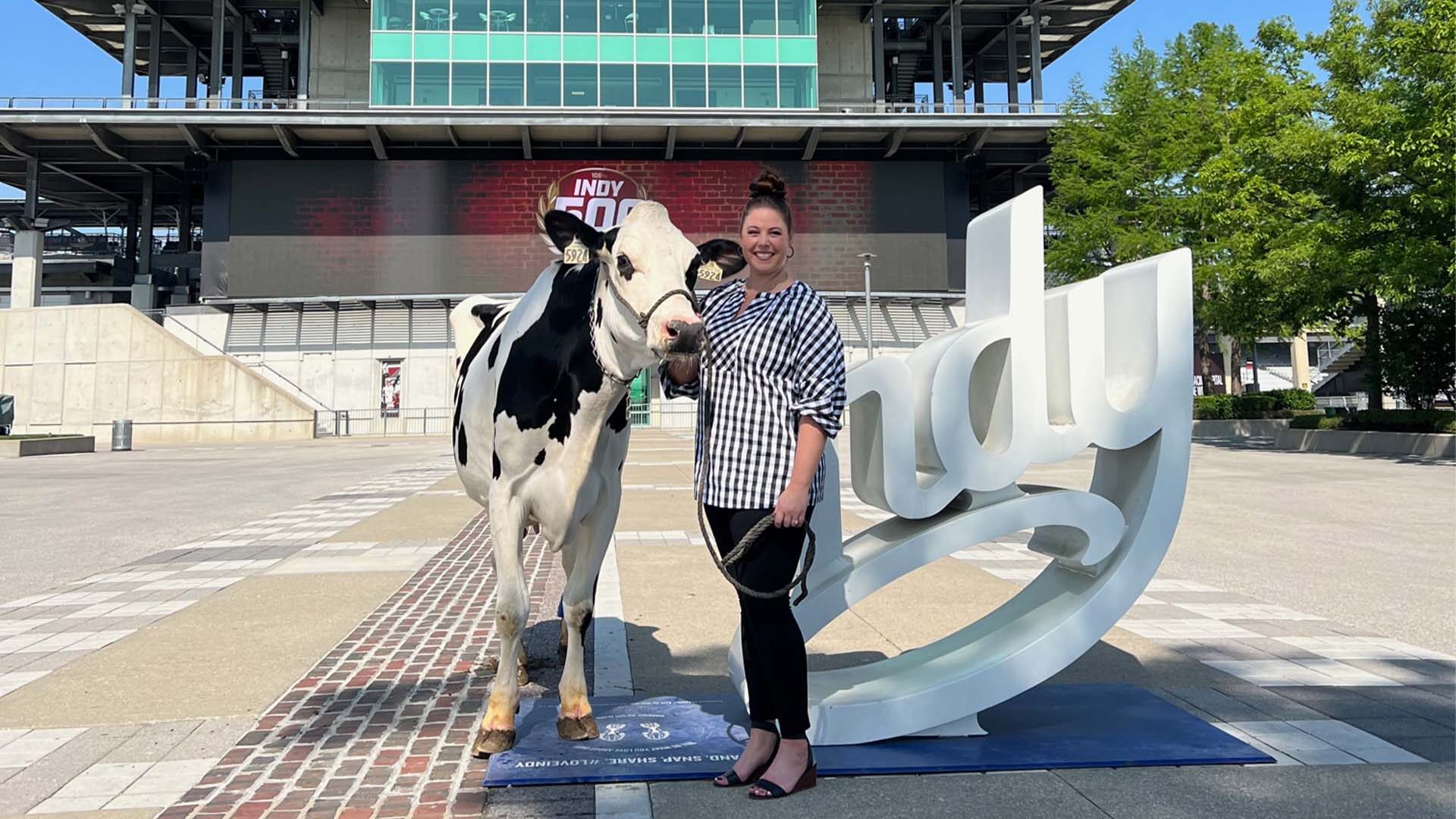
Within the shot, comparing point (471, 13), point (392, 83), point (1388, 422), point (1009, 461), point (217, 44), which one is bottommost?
point (1009, 461)

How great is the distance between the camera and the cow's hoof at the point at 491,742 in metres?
3.79

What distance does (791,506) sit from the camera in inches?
129

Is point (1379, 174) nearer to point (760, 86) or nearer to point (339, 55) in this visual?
point (760, 86)

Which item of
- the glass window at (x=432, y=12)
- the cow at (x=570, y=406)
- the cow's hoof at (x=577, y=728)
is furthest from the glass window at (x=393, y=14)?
the cow's hoof at (x=577, y=728)

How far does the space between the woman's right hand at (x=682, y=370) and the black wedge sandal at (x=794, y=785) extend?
1.54 m

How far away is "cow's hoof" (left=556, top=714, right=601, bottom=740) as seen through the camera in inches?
157

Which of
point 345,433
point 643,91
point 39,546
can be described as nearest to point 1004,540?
point 39,546

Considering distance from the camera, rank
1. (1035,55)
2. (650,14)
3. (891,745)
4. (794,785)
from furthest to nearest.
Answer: (1035,55) < (650,14) < (891,745) < (794,785)

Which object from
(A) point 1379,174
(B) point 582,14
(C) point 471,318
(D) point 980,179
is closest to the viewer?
(C) point 471,318

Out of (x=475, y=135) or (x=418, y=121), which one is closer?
(x=418, y=121)

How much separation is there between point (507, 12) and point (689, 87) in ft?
26.3

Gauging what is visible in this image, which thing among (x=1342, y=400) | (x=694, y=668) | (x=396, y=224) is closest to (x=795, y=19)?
(x=396, y=224)

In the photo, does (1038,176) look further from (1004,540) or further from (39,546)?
(39,546)

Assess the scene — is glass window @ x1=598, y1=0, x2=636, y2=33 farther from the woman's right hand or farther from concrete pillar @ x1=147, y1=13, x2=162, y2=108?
the woman's right hand
